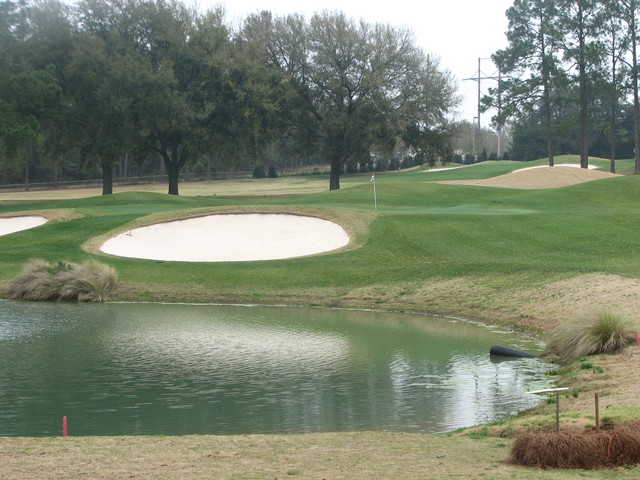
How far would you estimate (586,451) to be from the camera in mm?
8453

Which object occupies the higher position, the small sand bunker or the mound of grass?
the small sand bunker

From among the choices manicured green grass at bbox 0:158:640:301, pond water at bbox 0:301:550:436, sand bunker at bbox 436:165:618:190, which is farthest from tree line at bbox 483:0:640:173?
pond water at bbox 0:301:550:436

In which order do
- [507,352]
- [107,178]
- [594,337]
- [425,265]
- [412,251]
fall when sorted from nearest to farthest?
[594,337]
[507,352]
[425,265]
[412,251]
[107,178]

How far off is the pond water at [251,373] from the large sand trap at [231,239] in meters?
8.22

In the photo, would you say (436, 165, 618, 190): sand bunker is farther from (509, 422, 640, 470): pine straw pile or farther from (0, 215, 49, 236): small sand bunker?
(509, 422, 640, 470): pine straw pile

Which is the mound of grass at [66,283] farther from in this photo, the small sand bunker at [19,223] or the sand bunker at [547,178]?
the sand bunker at [547,178]

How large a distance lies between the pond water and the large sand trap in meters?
8.22

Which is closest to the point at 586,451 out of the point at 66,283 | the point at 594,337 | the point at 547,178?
the point at 594,337

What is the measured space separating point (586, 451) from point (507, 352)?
29.3 ft

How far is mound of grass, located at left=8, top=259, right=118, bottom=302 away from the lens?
26.4 m

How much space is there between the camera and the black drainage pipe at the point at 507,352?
1719 cm

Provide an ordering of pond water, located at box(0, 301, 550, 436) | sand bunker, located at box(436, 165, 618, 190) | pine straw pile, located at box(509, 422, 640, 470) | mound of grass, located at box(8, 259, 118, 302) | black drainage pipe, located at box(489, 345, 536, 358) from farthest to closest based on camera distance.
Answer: sand bunker, located at box(436, 165, 618, 190)
mound of grass, located at box(8, 259, 118, 302)
black drainage pipe, located at box(489, 345, 536, 358)
pond water, located at box(0, 301, 550, 436)
pine straw pile, located at box(509, 422, 640, 470)

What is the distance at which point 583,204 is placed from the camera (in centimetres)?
4209

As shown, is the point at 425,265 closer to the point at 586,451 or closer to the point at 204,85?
the point at 586,451
